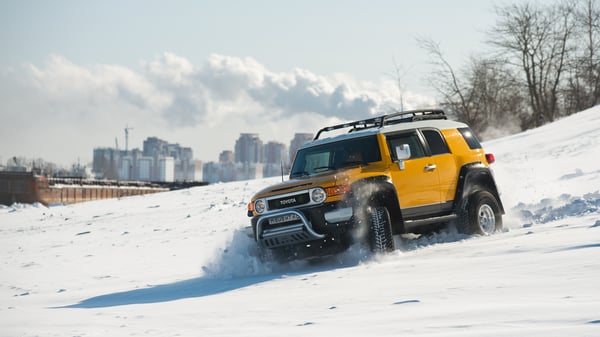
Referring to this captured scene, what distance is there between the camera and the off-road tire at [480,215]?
11.6 m

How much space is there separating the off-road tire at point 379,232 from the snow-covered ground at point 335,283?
6.8 inches

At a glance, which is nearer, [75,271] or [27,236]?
[75,271]

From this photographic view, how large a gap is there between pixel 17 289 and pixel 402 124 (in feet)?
22.9

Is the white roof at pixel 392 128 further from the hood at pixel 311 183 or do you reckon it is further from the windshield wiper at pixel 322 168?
the hood at pixel 311 183

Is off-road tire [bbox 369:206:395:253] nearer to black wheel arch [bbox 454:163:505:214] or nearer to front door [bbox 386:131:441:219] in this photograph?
front door [bbox 386:131:441:219]

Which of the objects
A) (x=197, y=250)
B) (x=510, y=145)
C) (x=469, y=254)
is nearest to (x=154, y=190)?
(x=510, y=145)

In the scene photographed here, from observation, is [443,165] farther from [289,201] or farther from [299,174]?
[289,201]

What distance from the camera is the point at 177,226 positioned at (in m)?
20.6

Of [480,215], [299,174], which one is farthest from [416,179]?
[299,174]

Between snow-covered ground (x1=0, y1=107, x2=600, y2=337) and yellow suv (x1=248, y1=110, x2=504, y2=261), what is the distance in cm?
39

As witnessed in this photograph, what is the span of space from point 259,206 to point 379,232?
5.71ft

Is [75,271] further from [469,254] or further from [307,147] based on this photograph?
[469,254]

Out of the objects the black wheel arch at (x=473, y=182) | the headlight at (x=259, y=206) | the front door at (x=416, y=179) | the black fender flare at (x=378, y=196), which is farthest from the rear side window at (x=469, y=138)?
the headlight at (x=259, y=206)

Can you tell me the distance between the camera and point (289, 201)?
10.2 meters
